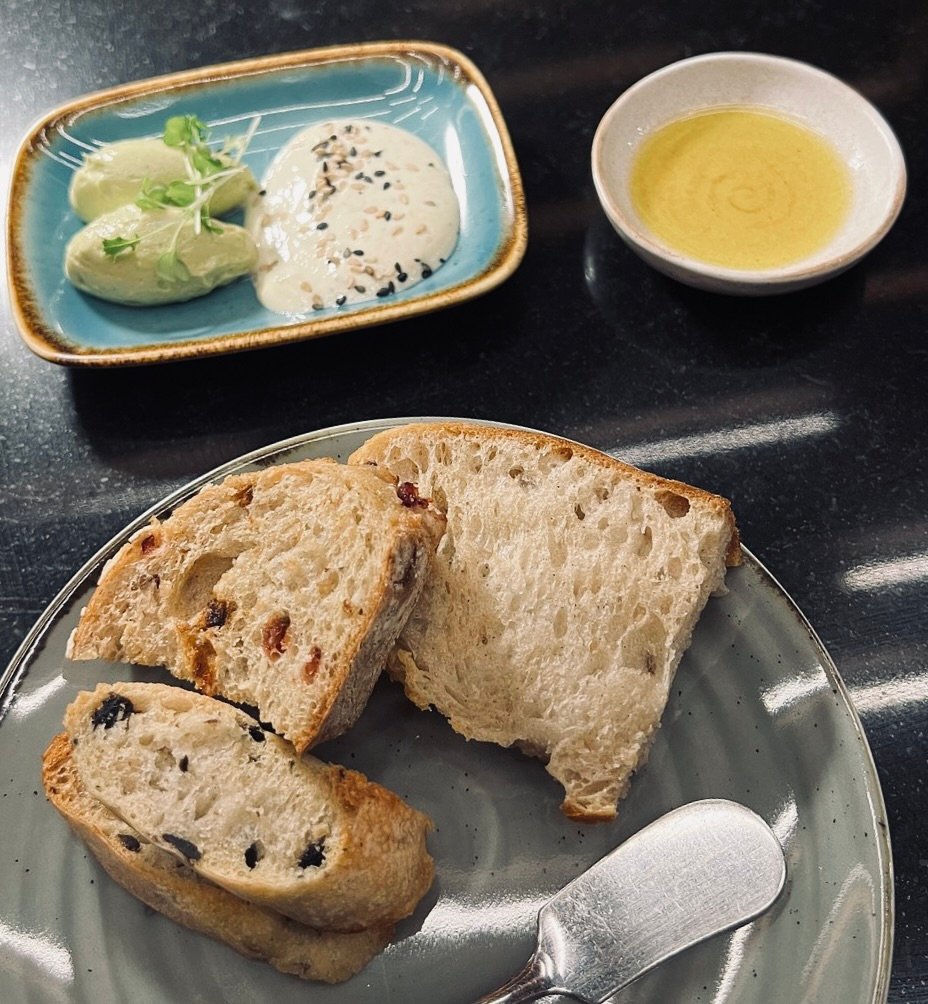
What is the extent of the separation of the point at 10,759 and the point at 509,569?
0.81 metres

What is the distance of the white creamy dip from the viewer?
2.12 metres

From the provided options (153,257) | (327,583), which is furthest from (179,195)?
(327,583)

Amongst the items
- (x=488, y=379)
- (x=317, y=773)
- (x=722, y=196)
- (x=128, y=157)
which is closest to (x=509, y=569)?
(x=317, y=773)

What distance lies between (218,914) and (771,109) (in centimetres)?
207

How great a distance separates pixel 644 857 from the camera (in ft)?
4.54

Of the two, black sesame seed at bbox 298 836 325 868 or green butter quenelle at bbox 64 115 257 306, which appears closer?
black sesame seed at bbox 298 836 325 868

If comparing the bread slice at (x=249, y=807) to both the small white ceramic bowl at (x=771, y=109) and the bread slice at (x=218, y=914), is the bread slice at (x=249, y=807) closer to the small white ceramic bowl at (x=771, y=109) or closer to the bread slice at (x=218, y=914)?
the bread slice at (x=218, y=914)

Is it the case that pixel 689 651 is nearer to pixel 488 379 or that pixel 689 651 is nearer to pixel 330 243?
pixel 488 379

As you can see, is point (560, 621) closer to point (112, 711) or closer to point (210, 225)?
point (112, 711)

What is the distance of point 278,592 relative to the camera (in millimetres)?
1485

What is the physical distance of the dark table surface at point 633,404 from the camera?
5.84ft

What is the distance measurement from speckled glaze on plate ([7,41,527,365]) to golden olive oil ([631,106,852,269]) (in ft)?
1.07

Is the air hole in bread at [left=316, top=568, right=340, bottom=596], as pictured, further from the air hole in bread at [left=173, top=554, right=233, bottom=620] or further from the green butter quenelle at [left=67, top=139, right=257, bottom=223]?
the green butter quenelle at [left=67, top=139, right=257, bottom=223]

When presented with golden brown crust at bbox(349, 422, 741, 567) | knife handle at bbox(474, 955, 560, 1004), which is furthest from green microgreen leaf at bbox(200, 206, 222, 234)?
knife handle at bbox(474, 955, 560, 1004)
